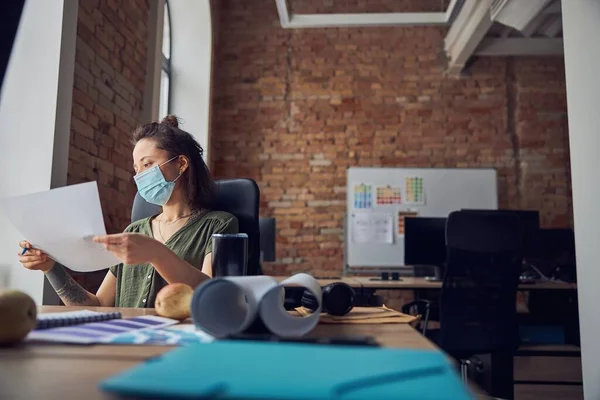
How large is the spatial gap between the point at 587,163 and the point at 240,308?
2263mm

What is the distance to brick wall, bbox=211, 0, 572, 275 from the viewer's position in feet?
17.8

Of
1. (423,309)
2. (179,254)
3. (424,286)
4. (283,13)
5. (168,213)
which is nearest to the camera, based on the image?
(179,254)

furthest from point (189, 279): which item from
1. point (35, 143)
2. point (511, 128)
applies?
point (511, 128)

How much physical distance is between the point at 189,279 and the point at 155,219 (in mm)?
717

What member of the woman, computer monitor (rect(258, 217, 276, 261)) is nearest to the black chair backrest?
the woman

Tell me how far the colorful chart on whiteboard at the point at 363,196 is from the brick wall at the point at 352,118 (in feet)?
0.52

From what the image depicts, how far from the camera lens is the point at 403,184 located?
17.6ft

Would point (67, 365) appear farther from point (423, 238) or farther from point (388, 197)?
point (388, 197)

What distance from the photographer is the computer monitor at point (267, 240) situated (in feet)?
12.7

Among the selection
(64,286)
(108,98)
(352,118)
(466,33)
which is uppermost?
(466,33)

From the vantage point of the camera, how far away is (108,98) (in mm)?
2857

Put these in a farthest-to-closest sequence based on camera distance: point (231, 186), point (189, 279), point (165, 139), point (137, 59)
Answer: point (137, 59) < point (231, 186) < point (165, 139) < point (189, 279)

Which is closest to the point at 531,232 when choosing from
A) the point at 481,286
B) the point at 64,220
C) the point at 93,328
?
the point at 481,286

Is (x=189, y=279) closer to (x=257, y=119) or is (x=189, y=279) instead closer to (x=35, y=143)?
(x=35, y=143)
